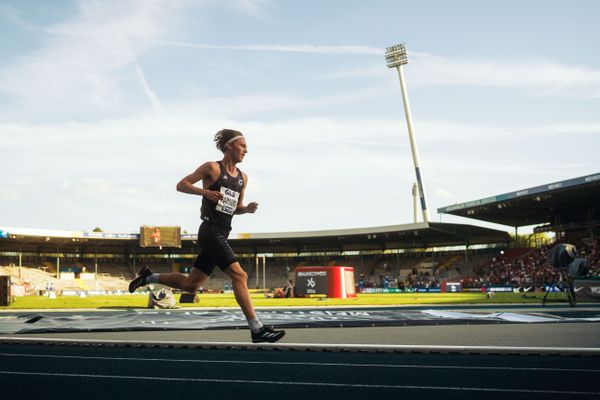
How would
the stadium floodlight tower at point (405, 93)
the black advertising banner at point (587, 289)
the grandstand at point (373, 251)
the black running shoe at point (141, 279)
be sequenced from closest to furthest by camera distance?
the black running shoe at point (141, 279)
the black advertising banner at point (587, 289)
the grandstand at point (373, 251)
the stadium floodlight tower at point (405, 93)

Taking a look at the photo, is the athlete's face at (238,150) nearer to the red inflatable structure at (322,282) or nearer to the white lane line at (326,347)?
the white lane line at (326,347)

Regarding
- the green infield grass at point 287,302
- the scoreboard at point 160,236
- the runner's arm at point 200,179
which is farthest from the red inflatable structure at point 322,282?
the scoreboard at point 160,236

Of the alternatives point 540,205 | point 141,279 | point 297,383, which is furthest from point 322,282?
point 540,205

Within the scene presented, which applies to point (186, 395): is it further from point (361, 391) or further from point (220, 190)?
point (220, 190)

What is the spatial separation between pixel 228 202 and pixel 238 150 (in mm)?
634

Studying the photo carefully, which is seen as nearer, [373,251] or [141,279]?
[141,279]

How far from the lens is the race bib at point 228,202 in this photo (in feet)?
20.6

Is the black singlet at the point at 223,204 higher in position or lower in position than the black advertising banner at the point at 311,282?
higher

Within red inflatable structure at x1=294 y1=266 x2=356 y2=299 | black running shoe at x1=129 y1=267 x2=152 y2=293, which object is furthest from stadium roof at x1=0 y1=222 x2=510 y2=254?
black running shoe at x1=129 y1=267 x2=152 y2=293

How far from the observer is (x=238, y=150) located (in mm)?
6574

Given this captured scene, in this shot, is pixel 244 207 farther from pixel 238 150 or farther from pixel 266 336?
pixel 266 336

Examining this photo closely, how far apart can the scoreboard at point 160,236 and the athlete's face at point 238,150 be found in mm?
58583

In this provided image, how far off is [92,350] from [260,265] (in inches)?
2683

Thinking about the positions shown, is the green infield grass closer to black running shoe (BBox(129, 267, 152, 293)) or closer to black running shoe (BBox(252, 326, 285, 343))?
black running shoe (BBox(129, 267, 152, 293))
